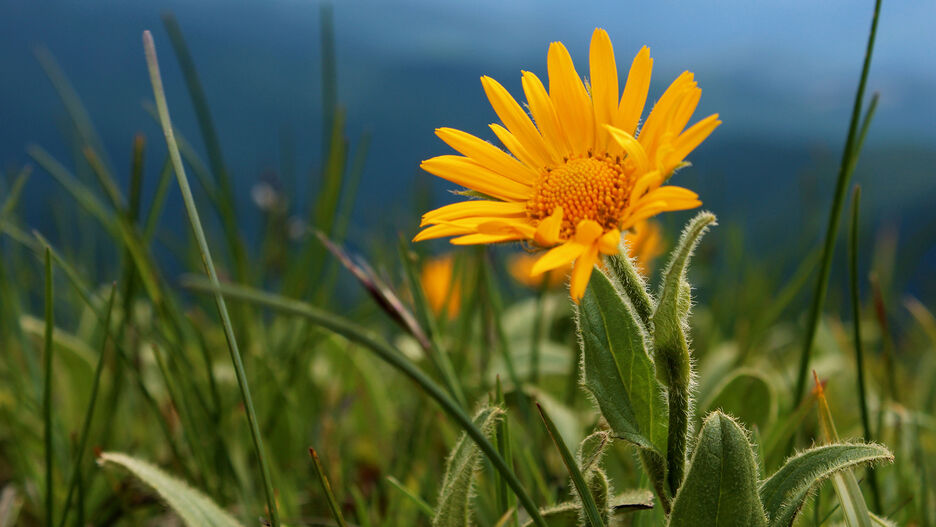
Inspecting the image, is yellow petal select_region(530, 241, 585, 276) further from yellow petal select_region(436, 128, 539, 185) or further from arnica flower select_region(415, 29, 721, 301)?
yellow petal select_region(436, 128, 539, 185)

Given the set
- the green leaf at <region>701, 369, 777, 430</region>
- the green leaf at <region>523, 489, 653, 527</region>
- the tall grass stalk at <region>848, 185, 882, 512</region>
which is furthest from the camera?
the green leaf at <region>701, 369, 777, 430</region>

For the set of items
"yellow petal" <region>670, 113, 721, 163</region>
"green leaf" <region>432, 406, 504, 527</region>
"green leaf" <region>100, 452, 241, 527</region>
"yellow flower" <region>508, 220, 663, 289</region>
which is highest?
"yellow petal" <region>670, 113, 721, 163</region>

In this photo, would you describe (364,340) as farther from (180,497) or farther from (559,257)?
(180,497)

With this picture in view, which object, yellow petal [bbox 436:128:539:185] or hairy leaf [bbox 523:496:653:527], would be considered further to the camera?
yellow petal [bbox 436:128:539:185]

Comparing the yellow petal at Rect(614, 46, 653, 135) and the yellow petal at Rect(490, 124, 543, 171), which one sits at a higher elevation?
the yellow petal at Rect(614, 46, 653, 135)

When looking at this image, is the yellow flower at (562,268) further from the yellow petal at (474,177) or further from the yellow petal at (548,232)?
the yellow petal at (548,232)

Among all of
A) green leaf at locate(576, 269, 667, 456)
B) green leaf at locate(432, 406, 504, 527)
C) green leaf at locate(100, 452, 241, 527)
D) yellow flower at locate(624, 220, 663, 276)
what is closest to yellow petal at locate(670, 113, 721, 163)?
green leaf at locate(576, 269, 667, 456)

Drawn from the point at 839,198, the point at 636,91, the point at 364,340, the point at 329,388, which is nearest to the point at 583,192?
the point at 636,91
